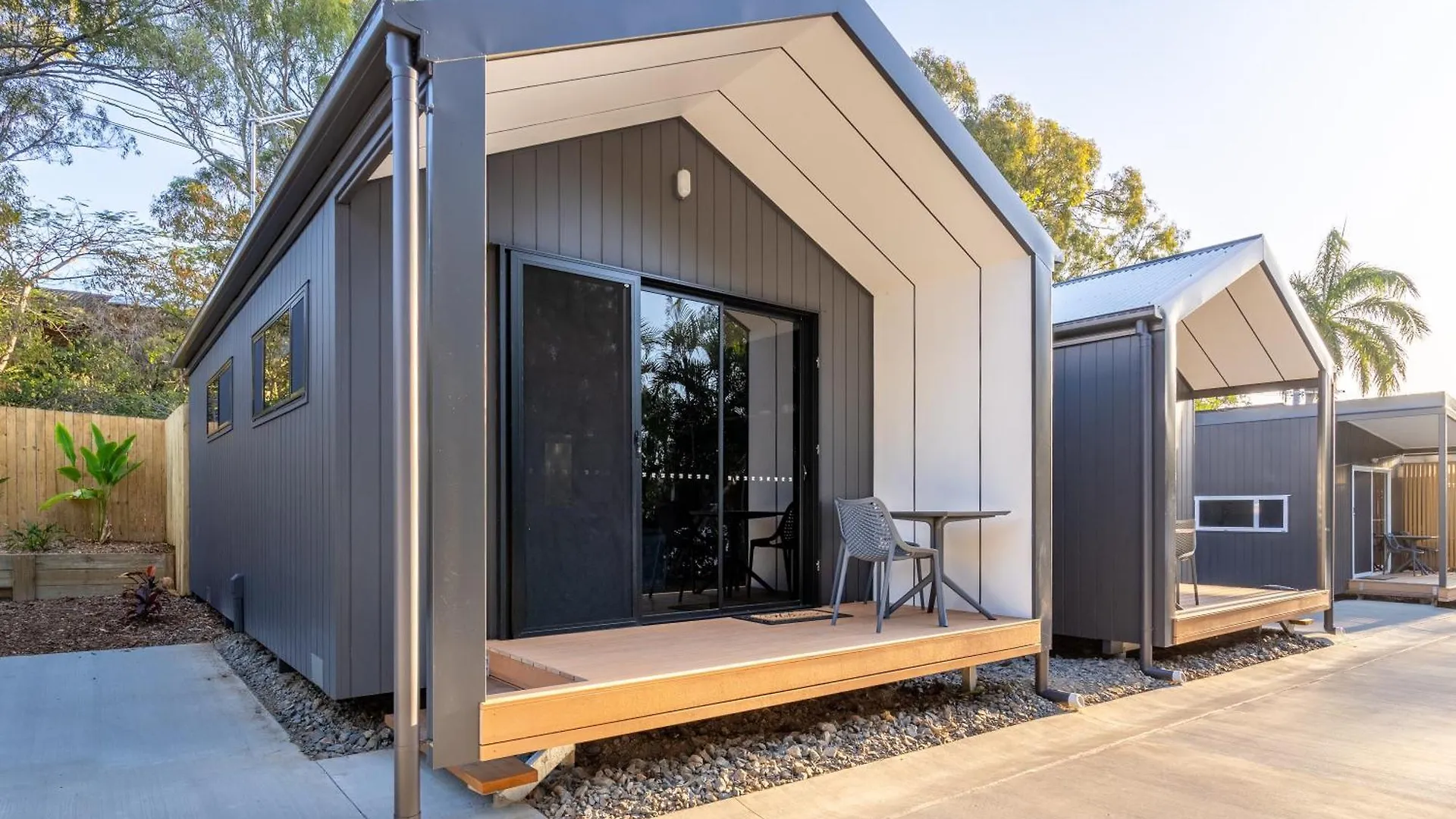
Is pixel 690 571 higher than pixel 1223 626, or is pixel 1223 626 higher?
pixel 690 571

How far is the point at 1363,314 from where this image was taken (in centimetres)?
1628

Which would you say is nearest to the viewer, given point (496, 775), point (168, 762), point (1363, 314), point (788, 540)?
point (496, 775)

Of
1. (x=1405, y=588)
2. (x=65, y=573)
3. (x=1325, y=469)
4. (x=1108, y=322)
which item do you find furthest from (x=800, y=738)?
(x=1405, y=588)

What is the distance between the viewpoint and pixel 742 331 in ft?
18.3

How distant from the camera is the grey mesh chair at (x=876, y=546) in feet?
15.3

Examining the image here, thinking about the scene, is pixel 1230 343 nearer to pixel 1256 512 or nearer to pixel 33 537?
pixel 1256 512

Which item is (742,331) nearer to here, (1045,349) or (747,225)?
(747,225)

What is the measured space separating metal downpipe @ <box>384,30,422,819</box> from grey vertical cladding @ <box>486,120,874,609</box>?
1.54 meters

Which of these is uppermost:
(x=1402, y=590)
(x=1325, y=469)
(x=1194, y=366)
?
(x=1194, y=366)

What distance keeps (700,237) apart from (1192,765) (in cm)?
377

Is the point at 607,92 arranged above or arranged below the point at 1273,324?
above

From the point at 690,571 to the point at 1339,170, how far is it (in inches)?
733

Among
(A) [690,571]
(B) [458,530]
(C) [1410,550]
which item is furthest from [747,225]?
(C) [1410,550]

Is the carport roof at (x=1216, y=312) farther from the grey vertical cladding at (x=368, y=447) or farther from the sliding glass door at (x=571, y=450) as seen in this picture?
the grey vertical cladding at (x=368, y=447)
